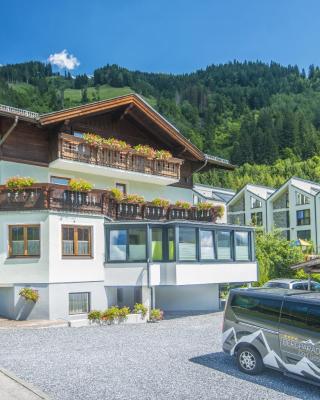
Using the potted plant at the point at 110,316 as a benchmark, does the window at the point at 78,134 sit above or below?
above

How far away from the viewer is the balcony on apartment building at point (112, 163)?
22.7 metres

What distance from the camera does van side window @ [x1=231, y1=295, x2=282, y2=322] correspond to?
12156mm

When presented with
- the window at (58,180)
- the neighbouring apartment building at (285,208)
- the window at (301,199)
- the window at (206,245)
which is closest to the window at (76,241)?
the window at (58,180)

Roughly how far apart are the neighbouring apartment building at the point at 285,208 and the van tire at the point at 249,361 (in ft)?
153

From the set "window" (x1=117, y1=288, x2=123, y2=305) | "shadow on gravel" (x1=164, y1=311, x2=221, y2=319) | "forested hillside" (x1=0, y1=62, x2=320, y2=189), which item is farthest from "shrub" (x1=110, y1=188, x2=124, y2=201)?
"forested hillside" (x1=0, y1=62, x2=320, y2=189)

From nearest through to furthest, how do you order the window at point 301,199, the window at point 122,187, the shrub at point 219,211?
the window at point 122,187
the shrub at point 219,211
the window at point 301,199

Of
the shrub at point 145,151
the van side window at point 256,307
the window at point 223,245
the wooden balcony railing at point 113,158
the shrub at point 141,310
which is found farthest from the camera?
the shrub at point 145,151

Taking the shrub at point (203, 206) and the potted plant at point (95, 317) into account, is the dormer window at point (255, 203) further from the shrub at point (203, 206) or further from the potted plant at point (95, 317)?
the potted plant at point (95, 317)

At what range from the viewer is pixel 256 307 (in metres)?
12.5

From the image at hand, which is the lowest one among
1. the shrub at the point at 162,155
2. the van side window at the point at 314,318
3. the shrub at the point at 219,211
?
the van side window at the point at 314,318

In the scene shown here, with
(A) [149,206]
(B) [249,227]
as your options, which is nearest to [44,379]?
(A) [149,206]

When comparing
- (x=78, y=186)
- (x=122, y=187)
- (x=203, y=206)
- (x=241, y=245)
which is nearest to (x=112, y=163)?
(x=122, y=187)

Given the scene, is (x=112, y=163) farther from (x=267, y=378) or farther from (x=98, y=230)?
(x=267, y=378)

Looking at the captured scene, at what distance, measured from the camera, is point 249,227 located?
25375 millimetres
